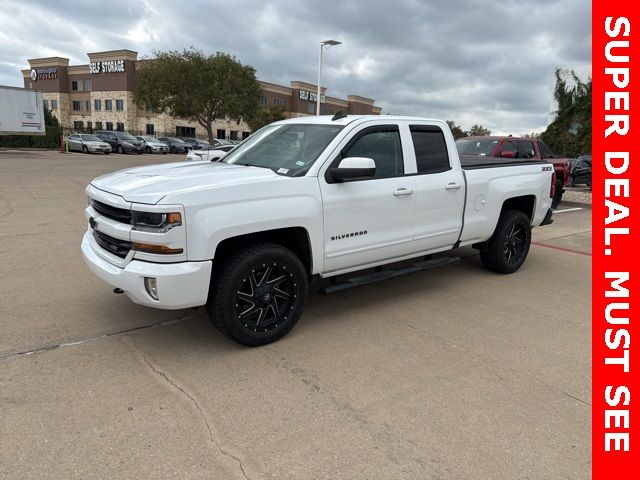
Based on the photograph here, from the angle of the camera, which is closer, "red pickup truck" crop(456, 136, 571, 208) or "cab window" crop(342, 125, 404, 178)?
"cab window" crop(342, 125, 404, 178)

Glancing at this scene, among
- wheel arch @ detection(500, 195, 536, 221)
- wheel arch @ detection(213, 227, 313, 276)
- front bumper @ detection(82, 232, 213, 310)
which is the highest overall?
wheel arch @ detection(500, 195, 536, 221)

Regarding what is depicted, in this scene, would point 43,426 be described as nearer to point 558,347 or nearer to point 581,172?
point 558,347

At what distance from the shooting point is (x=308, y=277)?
4203 millimetres

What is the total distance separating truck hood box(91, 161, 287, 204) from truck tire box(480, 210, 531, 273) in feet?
11.1

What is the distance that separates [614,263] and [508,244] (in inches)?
57.1

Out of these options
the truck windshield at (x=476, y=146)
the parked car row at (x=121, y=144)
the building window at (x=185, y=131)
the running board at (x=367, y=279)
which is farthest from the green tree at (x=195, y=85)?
the building window at (x=185, y=131)

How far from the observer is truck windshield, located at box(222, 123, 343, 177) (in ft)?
14.1

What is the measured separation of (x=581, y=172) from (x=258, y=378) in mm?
18284

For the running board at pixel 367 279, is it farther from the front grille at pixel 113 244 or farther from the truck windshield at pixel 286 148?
the front grille at pixel 113 244

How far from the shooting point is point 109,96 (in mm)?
70062

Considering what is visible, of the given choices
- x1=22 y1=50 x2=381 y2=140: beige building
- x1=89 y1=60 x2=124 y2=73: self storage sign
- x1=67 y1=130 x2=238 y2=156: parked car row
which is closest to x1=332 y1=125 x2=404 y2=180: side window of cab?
x1=67 y1=130 x2=238 y2=156: parked car row

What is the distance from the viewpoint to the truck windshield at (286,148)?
4305 millimetres

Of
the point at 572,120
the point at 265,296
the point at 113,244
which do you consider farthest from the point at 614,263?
the point at 572,120

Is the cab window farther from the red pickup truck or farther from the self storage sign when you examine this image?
the self storage sign
